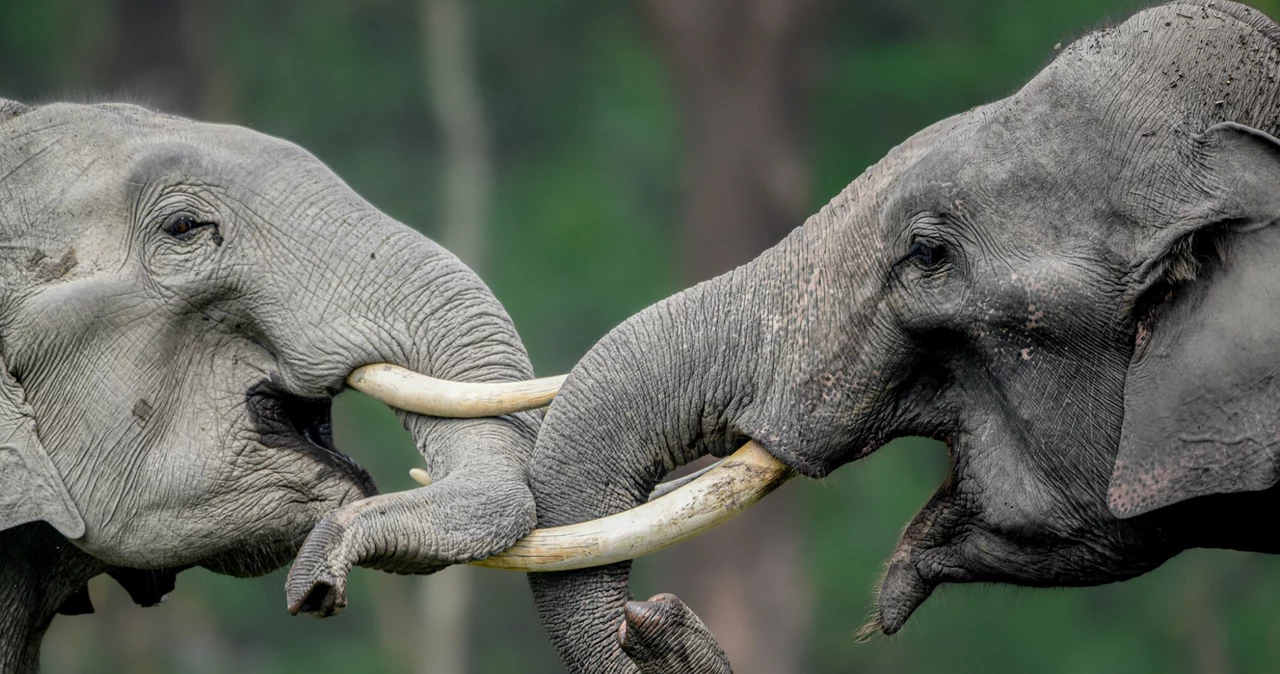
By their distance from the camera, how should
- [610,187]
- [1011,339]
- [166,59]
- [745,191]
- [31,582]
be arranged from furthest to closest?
[610,187], [166,59], [745,191], [31,582], [1011,339]

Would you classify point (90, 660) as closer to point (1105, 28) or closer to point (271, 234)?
point (271, 234)

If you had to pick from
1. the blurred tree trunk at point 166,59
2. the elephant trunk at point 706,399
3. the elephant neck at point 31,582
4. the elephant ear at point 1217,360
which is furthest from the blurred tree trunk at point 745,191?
the elephant ear at point 1217,360

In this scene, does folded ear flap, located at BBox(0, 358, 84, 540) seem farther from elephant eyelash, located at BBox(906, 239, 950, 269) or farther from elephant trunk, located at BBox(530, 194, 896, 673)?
elephant eyelash, located at BBox(906, 239, 950, 269)

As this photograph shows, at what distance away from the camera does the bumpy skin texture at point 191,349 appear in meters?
3.43

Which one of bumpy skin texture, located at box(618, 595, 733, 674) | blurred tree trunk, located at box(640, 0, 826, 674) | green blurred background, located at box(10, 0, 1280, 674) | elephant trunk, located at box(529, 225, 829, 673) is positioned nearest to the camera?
bumpy skin texture, located at box(618, 595, 733, 674)

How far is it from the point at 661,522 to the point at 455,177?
38.3 feet

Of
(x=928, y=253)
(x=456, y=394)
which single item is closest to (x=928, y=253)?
(x=928, y=253)

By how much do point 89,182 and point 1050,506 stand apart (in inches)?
80.2

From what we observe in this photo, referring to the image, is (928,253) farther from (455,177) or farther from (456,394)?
(455,177)

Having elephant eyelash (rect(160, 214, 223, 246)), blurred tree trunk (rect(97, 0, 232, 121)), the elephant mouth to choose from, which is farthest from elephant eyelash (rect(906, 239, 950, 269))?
blurred tree trunk (rect(97, 0, 232, 121))

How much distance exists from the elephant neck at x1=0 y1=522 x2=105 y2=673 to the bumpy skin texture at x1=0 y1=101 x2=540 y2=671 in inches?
0.7

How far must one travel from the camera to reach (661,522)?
3086 millimetres

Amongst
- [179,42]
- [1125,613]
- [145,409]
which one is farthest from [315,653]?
[145,409]

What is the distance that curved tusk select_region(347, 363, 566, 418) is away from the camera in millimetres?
3287
